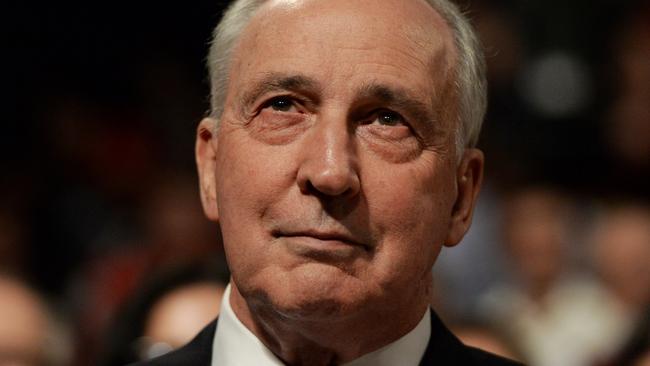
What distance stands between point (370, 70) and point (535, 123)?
5535 mm

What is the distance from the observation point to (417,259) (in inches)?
112

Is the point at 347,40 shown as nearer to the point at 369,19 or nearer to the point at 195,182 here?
the point at 369,19

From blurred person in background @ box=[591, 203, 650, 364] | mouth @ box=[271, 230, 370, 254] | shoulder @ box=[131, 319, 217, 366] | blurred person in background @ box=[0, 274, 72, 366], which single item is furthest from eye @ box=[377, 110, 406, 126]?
blurred person in background @ box=[591, 203, 650, 364]

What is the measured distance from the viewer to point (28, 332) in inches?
161

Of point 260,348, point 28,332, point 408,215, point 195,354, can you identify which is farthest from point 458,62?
point 28,332

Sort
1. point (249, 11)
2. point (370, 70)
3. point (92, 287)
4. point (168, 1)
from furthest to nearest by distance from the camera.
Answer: point (168, 1), point (92, 287), point (249, 11), point (370, 70)

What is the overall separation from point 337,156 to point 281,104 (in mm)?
204

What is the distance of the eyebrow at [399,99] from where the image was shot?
281 cm

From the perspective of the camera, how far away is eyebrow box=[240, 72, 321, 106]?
2809mm

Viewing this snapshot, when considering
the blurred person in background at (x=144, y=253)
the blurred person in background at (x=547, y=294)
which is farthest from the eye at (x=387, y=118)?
the blurred person in background at (x=144, y=253)

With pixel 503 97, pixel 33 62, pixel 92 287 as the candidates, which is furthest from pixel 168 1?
pixel 92 287

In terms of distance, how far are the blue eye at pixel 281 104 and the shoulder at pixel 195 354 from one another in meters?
0.52

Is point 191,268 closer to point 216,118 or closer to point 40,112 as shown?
point 216,118

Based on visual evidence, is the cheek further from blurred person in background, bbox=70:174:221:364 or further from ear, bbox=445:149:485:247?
blurred person in background, bbox=70:174:221:364
